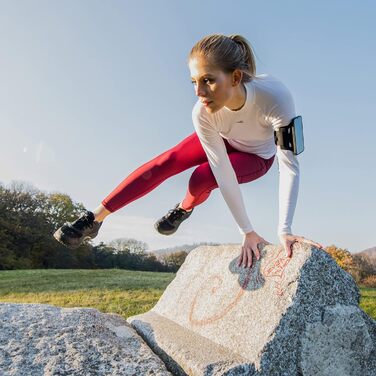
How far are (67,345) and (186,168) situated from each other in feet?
6.71

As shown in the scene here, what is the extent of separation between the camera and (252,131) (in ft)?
12.7

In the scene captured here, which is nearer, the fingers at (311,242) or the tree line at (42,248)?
the fingers at (311,242)

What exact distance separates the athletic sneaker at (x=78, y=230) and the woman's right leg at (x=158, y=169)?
1.06 ft

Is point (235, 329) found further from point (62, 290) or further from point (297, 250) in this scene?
point (62, 290)

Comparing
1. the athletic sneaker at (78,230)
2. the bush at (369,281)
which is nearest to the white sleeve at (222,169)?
the athletic sneaker at (78,230)

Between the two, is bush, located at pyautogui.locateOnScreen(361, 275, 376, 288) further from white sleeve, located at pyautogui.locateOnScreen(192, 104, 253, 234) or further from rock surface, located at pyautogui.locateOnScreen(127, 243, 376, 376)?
rock surface, located at pyautogui.locateOnScreen(127, 243, 376, 376)

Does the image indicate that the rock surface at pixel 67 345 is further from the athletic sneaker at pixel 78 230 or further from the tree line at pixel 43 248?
the tree line at pixel 43 248

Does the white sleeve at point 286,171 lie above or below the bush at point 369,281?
below

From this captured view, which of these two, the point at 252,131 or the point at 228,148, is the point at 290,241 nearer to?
the point at 252,131

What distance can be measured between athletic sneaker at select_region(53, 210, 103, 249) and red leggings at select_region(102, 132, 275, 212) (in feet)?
1.20

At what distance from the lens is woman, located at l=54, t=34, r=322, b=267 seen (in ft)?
10.9

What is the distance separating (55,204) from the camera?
109 ft

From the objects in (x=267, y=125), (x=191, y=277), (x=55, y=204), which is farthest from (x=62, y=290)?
(x=55, y=204)

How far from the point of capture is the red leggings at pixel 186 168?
421 centimetres
